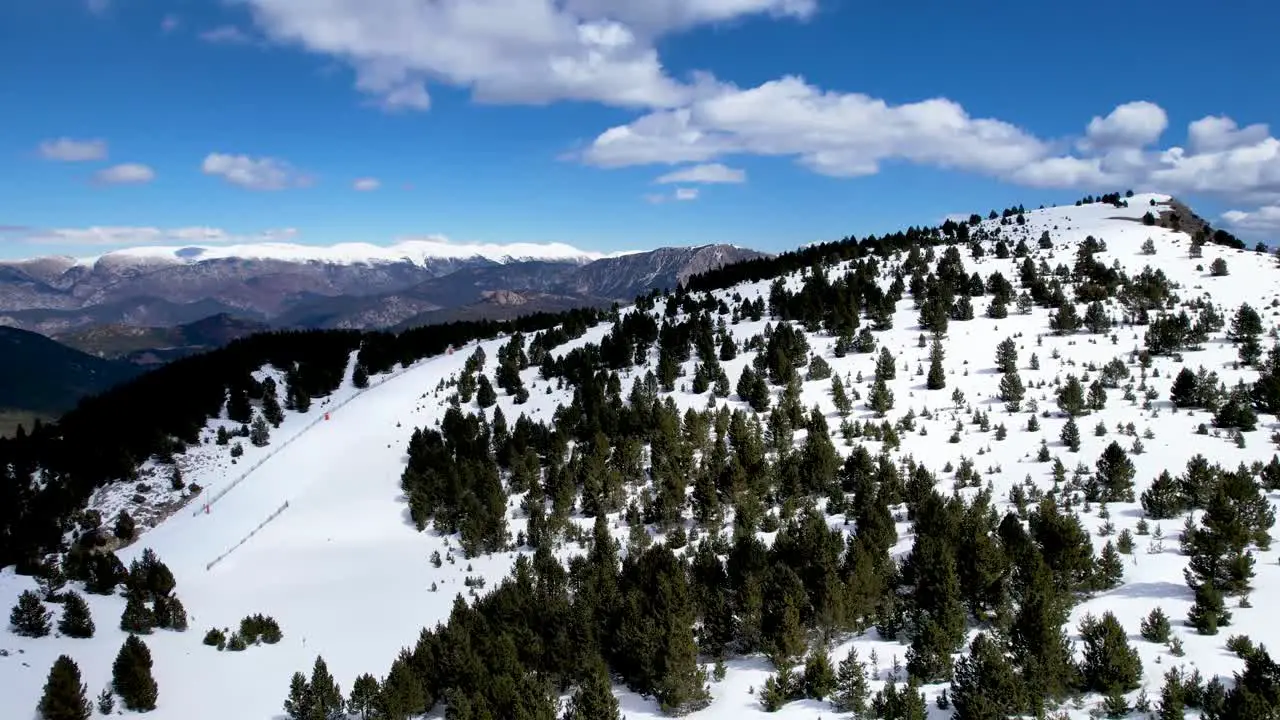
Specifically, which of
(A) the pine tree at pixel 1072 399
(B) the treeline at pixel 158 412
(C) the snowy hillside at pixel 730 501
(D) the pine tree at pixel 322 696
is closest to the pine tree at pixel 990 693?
Result: (C) the snowy hillside at pixel 730 501

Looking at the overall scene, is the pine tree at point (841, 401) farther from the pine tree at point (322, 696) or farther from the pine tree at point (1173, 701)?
the pine tree at point (322, 696)

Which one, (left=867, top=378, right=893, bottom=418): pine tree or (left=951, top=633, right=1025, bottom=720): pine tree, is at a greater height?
(left=867, top=378, right=893, bottom=418): pine tree

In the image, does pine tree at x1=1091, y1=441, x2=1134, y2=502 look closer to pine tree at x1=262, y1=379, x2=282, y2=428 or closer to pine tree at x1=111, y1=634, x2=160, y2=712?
pine tree at x1=111, y1=634, x2=160, y2=712

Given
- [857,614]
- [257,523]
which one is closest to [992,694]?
[857,614]

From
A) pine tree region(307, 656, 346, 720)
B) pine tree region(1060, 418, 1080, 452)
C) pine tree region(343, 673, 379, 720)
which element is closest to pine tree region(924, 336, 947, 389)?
pine tree region(1060, 418, 1080, 452)

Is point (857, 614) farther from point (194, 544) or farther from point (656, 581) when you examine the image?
point (194, 544)
